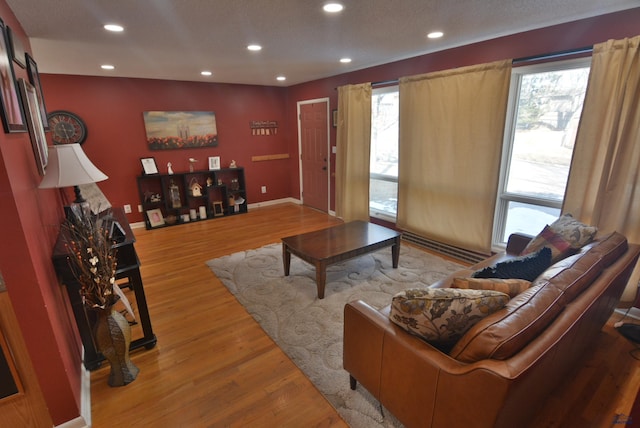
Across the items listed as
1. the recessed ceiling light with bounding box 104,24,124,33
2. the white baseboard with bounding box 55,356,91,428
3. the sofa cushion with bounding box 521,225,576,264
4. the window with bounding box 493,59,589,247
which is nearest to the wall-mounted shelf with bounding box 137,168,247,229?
the recessed ceiling light with bounding box 104,24,124,33

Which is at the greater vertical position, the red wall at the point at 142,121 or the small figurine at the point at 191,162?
the red wall at the point at 142,121

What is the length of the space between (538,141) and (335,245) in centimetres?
217

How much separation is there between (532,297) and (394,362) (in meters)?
0.66

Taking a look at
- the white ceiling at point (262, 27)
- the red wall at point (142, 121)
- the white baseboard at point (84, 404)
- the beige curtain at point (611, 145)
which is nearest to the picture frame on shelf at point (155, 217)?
the red wall at point (142, 121)

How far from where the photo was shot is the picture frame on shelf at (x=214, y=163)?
548cm

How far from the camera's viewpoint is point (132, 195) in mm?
4930

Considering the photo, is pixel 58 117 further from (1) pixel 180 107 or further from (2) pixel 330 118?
(2) pixel 330 118

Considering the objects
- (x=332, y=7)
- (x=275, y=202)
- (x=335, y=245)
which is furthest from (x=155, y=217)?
(x=332, y=7)

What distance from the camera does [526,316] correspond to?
3.96ft

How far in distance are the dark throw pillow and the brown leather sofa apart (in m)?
0.10

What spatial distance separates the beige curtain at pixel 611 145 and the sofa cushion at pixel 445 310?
1.86 meters

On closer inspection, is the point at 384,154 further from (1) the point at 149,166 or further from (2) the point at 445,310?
(1) the point at 149,166

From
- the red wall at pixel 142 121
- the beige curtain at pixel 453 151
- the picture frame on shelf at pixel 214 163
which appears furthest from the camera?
the picture frame on shelf at pixel 214 163

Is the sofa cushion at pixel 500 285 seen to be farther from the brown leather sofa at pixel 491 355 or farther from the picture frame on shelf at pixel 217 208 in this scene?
the picture frame on shelf at pixel 217 208
